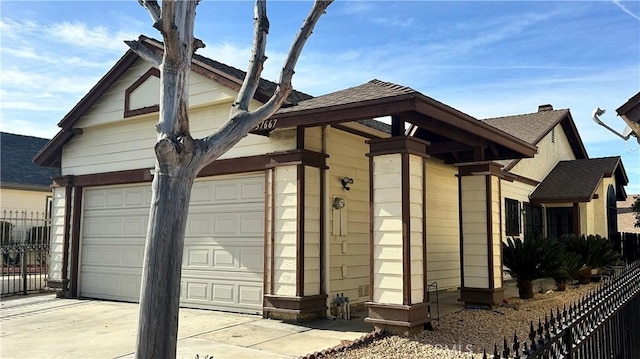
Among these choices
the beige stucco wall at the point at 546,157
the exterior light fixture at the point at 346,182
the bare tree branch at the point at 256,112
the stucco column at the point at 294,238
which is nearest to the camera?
the bare tree branch at the point at 256,112

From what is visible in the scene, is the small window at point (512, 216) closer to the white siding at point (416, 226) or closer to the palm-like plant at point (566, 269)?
the palm-like plant at point (566, 269)

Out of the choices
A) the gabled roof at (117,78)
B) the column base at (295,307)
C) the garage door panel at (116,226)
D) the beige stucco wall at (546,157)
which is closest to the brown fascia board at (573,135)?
the beige stucco wall at (546,157)

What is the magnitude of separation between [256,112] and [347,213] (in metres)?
5.29

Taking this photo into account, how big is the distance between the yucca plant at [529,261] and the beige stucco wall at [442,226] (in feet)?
7.28

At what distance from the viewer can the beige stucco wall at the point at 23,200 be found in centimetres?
2139

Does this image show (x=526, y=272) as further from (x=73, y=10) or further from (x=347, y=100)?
(x=73, y=10)

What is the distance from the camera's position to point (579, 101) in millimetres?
21906

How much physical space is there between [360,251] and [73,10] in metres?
6.55

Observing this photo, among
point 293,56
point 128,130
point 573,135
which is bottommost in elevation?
point 293,56

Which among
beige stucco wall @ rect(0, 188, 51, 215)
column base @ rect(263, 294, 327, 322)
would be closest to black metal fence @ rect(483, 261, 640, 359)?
column base @ rect(263, 294, 327, 322)

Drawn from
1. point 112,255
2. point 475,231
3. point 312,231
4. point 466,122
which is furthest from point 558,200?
point 112,255

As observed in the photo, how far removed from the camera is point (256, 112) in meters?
5.46

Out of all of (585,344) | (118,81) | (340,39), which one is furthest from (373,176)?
(118,81)

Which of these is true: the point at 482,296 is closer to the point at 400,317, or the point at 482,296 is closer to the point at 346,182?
the point at 400,317
